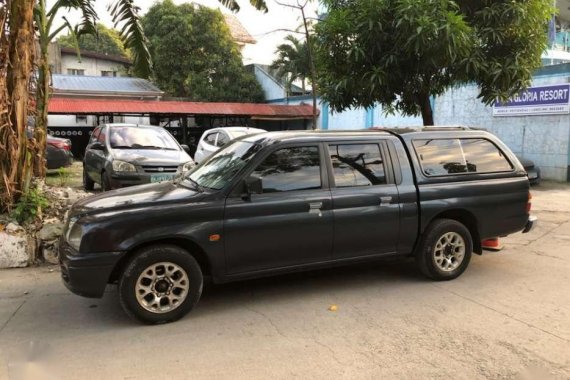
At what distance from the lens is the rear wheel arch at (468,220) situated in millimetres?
5828

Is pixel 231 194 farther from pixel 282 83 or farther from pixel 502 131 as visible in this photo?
pixel 282 83

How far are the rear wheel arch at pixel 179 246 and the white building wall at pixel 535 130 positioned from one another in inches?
515

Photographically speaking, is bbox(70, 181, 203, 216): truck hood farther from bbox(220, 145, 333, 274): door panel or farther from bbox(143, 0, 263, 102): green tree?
bbox(143, 0, 263, 102): green tree

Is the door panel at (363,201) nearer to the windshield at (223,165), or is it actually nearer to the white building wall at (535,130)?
the windshield at (223,165)

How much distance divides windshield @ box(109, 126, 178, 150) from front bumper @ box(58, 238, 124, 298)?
5.97 metres

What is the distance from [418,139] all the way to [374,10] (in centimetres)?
267

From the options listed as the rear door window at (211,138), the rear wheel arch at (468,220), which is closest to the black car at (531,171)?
the rear door window at (211,138)

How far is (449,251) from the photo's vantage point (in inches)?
228

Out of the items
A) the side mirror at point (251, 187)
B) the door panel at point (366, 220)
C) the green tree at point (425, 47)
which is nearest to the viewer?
the side mirror at point (251, 187)

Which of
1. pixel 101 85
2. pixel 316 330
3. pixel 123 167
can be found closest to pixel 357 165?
pixel 316 330

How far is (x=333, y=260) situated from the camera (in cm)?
522

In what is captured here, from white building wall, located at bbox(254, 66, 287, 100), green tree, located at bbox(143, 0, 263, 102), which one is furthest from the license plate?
green tree, located at bbox(143, 0, 263, 102)

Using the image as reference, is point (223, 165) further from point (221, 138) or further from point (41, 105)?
point (221, 138)

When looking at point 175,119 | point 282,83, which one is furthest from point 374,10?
point 282,83
